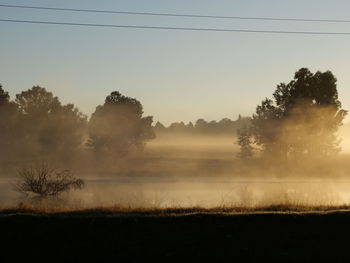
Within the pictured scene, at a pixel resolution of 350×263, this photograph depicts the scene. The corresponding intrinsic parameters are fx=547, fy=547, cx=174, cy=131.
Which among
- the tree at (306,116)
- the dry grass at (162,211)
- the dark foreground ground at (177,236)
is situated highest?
the tree at (306,116)

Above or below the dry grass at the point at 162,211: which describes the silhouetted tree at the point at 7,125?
above

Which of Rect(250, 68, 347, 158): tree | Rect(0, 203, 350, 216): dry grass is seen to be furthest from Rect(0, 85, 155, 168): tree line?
Rect(0, 203, 350, 216): dry grass

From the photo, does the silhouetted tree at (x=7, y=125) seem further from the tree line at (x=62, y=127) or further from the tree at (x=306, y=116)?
the tree at (x=306, y=116)

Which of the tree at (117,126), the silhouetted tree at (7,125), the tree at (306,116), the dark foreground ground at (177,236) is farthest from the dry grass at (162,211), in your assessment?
the silhouetted tree at (7,125)

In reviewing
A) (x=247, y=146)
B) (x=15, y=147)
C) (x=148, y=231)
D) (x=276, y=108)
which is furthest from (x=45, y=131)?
(x=148, y=231)

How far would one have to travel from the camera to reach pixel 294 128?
63875mm

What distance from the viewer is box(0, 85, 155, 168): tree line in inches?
3031

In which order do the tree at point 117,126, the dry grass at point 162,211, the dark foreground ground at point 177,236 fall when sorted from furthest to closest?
the tree at point 117,126 → the dry grass at point 162,211 → the dark foreground ground at point 177,236

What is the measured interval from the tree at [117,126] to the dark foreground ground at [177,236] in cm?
5924

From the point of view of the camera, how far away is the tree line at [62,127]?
3031 inches

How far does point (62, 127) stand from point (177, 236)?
221 ft

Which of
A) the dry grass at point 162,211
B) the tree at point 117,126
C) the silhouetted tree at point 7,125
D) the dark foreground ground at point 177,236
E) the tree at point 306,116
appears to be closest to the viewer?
the dark foreground ground at point 177,236

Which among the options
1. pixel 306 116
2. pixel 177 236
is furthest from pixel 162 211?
pixel 306 116

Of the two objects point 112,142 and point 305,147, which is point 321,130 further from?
point 112,142
